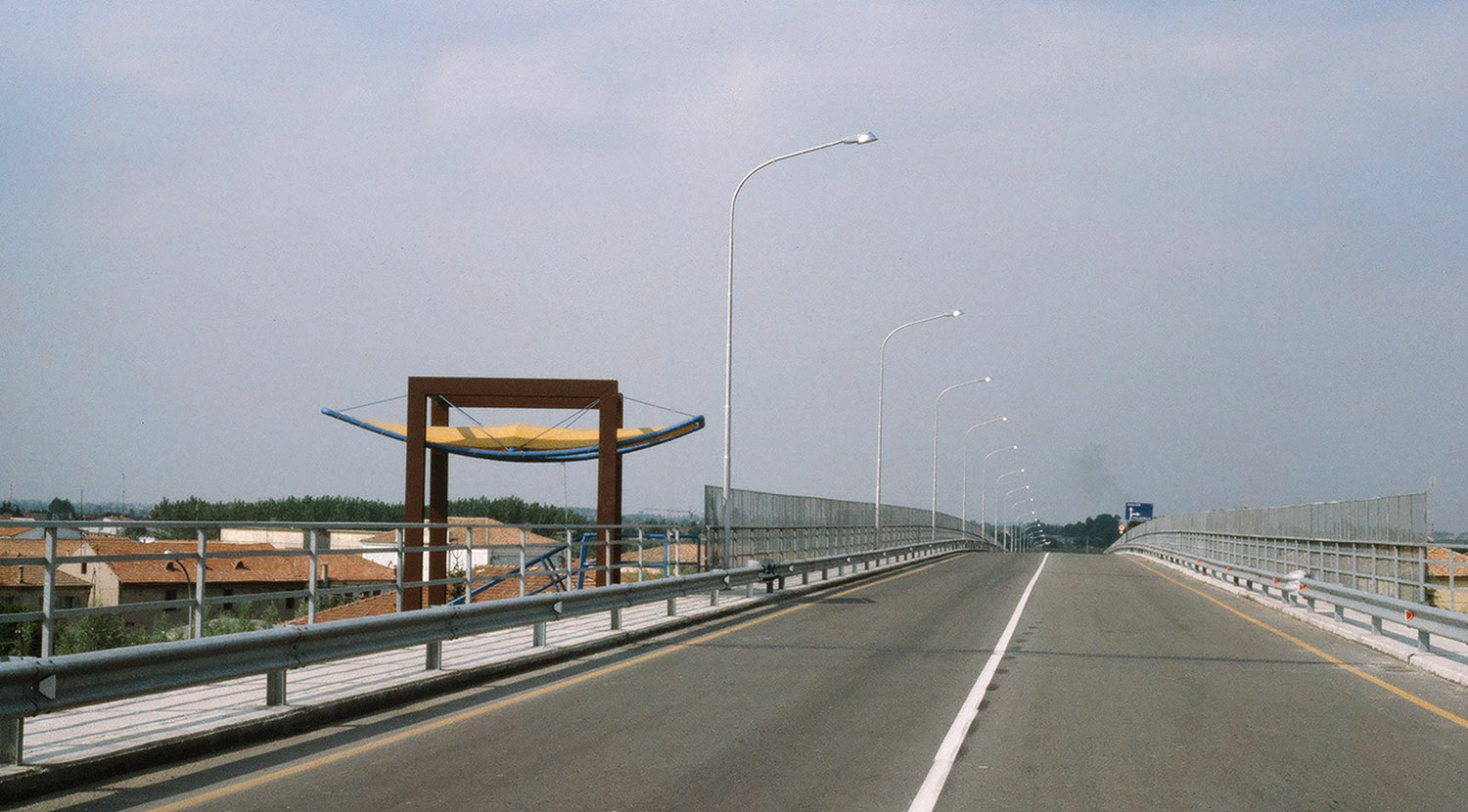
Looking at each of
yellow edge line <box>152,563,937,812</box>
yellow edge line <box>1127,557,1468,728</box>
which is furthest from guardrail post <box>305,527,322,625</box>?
yellow edge line <box>1127,557,1468,728</box>

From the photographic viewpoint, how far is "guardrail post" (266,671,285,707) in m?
9.59

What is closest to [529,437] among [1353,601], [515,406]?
[515,406]

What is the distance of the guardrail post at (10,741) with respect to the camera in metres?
7.20

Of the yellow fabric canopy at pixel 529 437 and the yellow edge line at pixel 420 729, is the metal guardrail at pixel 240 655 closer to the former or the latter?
the yellow edge line at pixel 420 729

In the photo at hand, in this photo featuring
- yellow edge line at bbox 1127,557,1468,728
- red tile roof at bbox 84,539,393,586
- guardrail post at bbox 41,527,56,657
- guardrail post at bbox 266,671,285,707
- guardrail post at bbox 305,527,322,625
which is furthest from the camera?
red tile roof at bbox 84,539,393,586

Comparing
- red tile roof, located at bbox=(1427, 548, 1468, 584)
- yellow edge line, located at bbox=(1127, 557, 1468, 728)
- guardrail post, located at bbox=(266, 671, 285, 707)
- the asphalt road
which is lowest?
yellow edge line, located at bbox=(1127, 557, 1468, 728)

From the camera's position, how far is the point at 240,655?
29.7 feet

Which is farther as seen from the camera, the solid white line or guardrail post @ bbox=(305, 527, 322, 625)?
guardrail post @ bbox=(305, 527, 322, 625)

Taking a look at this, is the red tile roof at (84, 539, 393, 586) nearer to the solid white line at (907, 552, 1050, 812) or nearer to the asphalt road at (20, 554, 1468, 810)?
A: the asphalt road at (20, 554, 1468, 810)

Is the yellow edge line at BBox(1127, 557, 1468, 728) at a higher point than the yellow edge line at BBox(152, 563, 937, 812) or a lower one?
lower

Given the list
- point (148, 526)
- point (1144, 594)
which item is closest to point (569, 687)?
point (148, 526)

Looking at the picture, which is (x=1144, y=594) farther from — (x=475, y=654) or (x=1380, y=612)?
(x=475, y=654)

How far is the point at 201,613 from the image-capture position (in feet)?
32.2

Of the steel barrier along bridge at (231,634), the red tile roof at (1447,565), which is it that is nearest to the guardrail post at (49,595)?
the steel barrier along bridge at (231,634)
